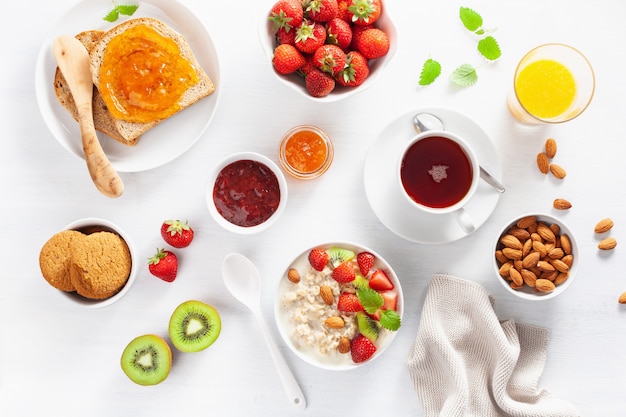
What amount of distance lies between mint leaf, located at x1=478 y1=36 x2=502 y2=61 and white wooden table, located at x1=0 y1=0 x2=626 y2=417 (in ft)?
0.13

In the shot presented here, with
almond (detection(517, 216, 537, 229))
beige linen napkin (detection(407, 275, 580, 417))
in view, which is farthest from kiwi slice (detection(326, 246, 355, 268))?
almond (detection(517, 216, 537, 229))

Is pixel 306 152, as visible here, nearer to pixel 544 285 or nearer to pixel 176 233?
pixel 176 233

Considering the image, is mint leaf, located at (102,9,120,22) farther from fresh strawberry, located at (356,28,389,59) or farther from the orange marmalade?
fresh strawberry, located at (356,28,389,59)

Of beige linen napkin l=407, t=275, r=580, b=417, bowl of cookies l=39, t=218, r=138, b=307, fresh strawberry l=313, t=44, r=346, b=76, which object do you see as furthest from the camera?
beige linen napkin l=407, t=275, r=580, b=417

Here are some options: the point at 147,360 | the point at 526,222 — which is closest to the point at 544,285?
the point at 526,222

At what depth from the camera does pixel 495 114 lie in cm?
187

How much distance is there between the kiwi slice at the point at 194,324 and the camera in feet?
5.98

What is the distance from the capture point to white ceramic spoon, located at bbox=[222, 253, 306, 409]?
1.81 metres

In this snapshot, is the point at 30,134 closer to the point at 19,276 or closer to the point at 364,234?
the point at 19,276

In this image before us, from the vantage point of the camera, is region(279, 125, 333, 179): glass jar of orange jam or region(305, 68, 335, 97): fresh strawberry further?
region(279, 125, 333, 179): glass jar of orange jam

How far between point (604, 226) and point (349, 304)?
37.8 inches

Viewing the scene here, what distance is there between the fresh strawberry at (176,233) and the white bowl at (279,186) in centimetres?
14

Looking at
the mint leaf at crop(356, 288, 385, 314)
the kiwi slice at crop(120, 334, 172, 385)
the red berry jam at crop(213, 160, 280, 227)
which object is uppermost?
the red berry jam at crop(213, 160, 280, 227)

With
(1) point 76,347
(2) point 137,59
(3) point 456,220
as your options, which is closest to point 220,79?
(2) point 137,59
